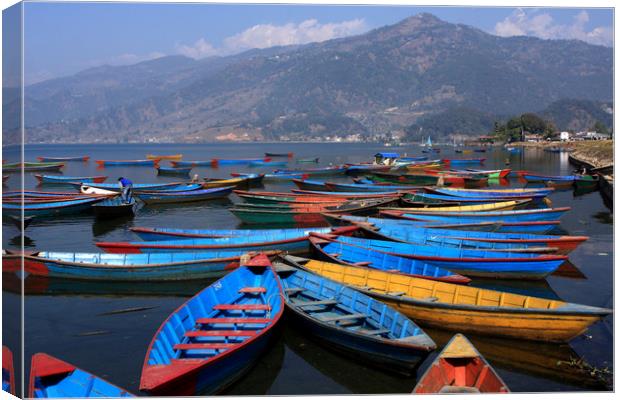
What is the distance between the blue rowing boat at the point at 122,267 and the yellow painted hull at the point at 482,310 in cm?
348

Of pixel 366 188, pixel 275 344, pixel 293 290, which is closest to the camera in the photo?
pixel 275 344

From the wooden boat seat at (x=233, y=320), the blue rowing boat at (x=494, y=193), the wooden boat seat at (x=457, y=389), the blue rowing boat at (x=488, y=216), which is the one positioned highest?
the blue rowing boat at (x=494, y=193)

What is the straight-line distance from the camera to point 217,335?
7.33 m

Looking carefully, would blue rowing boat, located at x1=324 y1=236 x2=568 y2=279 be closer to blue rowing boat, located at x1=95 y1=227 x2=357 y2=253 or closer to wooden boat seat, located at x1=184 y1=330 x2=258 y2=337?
blue rowing boat, located at x1=95 y1=227 x2=357 y2=253

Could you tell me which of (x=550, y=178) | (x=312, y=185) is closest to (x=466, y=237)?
(x=312, y=185)

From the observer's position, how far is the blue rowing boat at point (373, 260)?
33.6ft

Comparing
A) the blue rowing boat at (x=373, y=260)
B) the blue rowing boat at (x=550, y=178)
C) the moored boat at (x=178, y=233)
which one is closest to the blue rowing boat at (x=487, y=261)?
the blue rowing boat at (x=373, y=260)

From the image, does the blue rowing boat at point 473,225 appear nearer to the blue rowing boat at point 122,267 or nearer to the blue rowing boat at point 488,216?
the blue rowing boat at point 488,216

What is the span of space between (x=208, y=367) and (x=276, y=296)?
261 centimetres

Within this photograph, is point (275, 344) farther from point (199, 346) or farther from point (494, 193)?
point (494, 193)

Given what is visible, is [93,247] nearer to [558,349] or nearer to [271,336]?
[271,336]

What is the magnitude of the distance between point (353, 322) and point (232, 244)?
461 centimetres

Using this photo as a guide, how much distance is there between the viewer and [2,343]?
514 cm

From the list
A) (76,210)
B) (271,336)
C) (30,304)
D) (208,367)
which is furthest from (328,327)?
(76,210)
